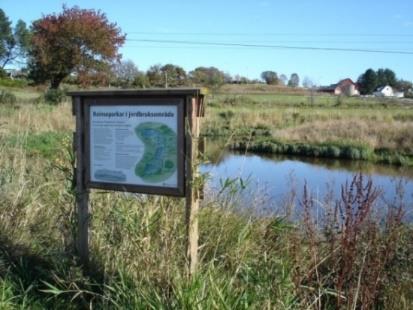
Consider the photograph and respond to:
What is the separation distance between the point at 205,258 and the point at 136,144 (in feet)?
3.98

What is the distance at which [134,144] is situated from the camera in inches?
170

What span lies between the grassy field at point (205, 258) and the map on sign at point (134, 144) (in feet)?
1.13

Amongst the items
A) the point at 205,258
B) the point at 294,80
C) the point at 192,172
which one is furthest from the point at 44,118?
the point at 294,80

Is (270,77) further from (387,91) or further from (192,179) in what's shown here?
(192,179)

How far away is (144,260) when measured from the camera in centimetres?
394

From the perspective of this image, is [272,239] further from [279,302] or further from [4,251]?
[4,251]

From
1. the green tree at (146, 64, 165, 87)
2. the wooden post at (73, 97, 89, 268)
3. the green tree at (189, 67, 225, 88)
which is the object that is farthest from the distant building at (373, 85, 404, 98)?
the wooden post at (73, 97, 89, 268)

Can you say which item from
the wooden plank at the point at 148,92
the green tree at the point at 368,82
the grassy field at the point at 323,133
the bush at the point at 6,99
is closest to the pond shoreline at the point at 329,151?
the grassy field at the point at 323,133

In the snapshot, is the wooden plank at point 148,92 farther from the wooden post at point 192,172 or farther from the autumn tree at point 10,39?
the autumn tree at point 10,39

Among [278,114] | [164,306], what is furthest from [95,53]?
[164,306]

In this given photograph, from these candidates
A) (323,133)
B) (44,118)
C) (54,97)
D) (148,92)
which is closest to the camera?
(148,92)

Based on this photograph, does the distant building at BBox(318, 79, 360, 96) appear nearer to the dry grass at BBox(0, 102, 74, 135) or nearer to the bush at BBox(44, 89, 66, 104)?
the bush at BBox(44, 89, 66, 104)

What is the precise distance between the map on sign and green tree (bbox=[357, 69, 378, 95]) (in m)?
106

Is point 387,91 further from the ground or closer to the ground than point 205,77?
further from the ground
